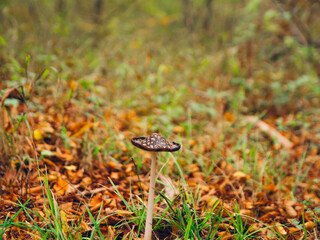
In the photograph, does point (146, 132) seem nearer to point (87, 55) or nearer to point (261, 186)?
point (261, 186)

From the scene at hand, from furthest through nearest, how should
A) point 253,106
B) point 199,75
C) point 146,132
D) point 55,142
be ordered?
point 199,75, point 253,106, point 146,132, point 55,142

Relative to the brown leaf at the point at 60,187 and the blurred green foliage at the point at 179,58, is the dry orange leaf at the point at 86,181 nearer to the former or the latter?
the brown leaf at the point at 60,187

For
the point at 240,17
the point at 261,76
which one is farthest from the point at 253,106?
the point at 240,17

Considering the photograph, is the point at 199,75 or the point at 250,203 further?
the point at 199,75

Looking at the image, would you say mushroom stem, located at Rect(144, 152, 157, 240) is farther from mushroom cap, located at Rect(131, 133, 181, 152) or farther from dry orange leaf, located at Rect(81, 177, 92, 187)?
dry orange leaf, located at Rect(81, 177, 92, 187)

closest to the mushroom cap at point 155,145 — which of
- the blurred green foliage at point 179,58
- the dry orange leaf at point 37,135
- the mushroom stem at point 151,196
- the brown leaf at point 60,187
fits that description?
the mushroom stem at point 151,196

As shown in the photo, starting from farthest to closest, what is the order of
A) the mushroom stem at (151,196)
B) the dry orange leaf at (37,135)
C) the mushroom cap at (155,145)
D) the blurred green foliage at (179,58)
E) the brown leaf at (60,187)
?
the blurred green foliage at (179,58)
the dry orange leaf at (37,135)
the brown leaf at (60,187)
the mushroom stem at (151,196)
the mushroom cap at (155,145)

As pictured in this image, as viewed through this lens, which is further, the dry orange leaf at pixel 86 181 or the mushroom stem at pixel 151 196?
the dry orange leaf at pixel 86 181

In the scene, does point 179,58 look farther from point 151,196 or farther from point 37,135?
point 151,196

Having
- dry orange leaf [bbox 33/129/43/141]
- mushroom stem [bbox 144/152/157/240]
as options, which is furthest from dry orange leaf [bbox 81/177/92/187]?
mushroom stem [bbox 144/152/157/240]

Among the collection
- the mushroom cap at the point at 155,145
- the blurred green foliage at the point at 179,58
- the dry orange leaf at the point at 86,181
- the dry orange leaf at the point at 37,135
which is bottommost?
the dry orange leaf at the point at 86,181

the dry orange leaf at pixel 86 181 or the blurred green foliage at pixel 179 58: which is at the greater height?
the blurred green foliage at pixel 179 58
